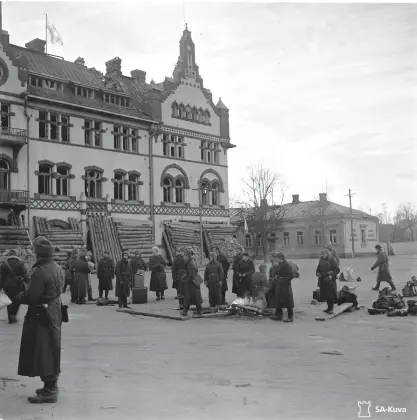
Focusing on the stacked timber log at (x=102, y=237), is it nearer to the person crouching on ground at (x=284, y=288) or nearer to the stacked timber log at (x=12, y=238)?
the stacked timber log at (x=12, y=238)

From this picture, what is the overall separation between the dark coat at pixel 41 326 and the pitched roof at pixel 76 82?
27.3 meters

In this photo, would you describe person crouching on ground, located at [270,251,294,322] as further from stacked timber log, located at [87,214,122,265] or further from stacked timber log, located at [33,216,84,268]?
stacked timber log, located at [87,214,122,265]

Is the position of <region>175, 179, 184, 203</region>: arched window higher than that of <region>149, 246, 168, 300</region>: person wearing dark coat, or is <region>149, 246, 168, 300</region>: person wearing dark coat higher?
<region>175, 179, 184, 203</region>: arched window

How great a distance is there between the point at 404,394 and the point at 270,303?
7777 millimetres

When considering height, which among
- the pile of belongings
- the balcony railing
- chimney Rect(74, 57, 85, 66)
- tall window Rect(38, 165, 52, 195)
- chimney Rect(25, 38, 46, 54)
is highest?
chimney Rect(25, 38, 46, 54)

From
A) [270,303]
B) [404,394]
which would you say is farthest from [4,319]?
[404,394]

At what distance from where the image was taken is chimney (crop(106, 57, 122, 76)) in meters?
40.1

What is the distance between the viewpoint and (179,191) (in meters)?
39.7

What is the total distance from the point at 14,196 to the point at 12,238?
8.55 feet

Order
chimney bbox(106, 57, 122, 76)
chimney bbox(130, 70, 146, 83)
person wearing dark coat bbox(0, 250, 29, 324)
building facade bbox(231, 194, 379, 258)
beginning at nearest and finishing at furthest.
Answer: person wearing dark coat bbox(0, 250, 29, 324), chimney bbox(106, 57, 122, 76), chimney bbox(130, 70, 146, 83), building facade bbox(231, 194, 379, 258)

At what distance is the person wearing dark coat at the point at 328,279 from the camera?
13867mm

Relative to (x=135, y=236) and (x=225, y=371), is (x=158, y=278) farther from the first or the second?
(x=135, y=236)

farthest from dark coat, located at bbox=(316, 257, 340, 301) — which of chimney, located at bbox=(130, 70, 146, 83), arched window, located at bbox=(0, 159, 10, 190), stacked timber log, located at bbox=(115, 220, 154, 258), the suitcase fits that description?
chimney, located at bbox=(130, 70, 146, 83)

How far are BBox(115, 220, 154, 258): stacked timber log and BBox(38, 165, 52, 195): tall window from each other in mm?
5055
